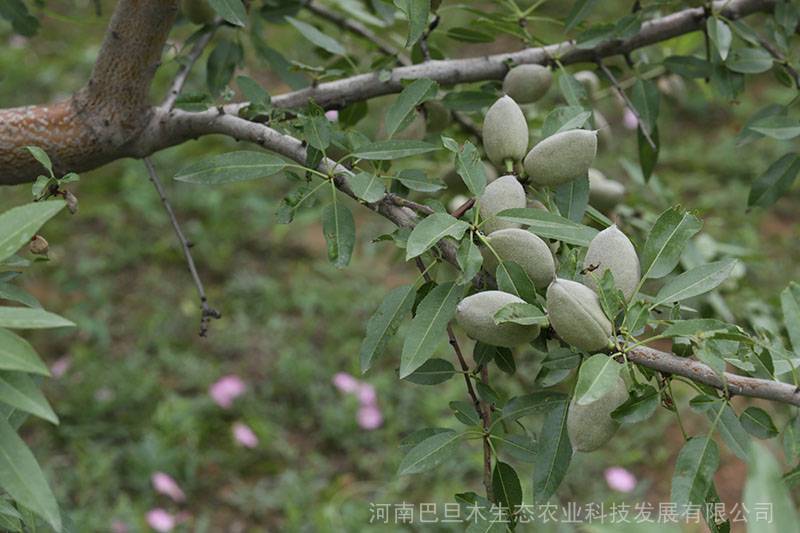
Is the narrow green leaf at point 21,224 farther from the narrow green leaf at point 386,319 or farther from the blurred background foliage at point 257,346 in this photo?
the blurred background foliage at point 257,346

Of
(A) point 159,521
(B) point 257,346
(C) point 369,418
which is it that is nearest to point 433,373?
(A) point 159,521

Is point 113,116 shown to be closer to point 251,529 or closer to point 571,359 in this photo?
point 571,359

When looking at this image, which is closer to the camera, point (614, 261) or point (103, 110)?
point (614, 261)

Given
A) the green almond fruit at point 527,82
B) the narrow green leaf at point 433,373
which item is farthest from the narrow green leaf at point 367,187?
the green almond fruit at point 527,82

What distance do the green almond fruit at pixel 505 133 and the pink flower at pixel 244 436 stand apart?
48.8 inches

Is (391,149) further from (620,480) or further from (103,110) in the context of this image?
(620,480)

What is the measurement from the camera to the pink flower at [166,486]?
67.7 inches

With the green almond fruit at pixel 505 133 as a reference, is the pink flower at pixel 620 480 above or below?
below

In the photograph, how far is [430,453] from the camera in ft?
2.31

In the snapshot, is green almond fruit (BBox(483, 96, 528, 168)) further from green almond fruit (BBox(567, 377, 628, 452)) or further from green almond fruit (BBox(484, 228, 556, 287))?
green almond fruit (BBox(567, 377, 628, 452))

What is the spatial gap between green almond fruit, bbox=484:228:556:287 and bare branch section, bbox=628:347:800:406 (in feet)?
0.31

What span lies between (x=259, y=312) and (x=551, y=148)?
1.65 metres

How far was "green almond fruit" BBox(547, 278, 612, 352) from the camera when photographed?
586mm

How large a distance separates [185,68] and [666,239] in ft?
1.93
